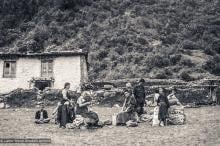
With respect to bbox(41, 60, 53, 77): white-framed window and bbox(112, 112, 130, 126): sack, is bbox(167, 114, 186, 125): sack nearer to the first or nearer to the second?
bbox(112, 112, 130, 126): sack

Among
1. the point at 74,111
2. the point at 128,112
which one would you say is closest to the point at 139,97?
the point at 128,112

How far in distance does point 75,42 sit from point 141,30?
11022mm

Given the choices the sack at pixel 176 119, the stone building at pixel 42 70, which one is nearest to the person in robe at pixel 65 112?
the sack at pixel 176 119

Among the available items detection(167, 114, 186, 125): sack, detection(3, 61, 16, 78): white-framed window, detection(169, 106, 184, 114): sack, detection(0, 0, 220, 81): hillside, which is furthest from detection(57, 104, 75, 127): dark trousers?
detection(0, 0, 220, 81): hillside

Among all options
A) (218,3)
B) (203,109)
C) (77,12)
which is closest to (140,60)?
(77,12)

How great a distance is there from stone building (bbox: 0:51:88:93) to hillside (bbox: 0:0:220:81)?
20447 millimetres

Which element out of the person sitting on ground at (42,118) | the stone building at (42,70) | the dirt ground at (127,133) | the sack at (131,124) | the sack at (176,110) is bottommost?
the dirt ground at (127,133)

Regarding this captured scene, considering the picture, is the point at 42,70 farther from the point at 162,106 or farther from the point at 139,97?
the point at 162,106

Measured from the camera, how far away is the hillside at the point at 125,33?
6063cm

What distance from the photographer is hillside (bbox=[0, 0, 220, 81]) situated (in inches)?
2387

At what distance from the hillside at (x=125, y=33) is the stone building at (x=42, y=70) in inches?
805

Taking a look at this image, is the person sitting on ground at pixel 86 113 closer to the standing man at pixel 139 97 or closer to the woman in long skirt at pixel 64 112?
the woman in long skirt at pixel 64 112

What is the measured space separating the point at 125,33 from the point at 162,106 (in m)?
50.7

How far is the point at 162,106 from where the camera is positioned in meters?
20.6
